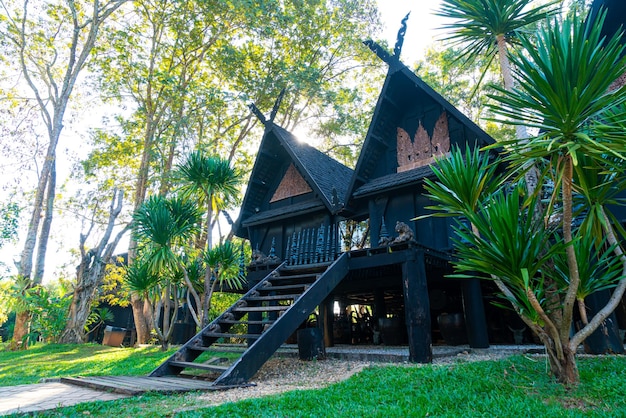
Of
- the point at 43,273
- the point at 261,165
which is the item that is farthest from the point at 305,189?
the point at 43,273

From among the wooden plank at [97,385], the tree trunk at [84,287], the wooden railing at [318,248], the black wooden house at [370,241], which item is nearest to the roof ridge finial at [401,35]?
the black wooden house at [370,241]

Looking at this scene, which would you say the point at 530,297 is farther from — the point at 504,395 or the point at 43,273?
the point at 43,273

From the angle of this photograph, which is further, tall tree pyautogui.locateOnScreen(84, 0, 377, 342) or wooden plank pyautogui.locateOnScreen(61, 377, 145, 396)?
tall tree pyautogui.locateOnScreen(84, 0, 377, 342)

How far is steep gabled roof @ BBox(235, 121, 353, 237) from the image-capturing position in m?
11.8

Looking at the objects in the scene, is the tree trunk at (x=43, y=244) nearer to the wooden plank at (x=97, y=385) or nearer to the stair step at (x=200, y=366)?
the wooden plank at (x=97, y=385)

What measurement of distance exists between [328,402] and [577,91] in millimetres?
3861

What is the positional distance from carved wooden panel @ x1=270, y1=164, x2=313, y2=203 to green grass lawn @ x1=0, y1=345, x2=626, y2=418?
25.2ft

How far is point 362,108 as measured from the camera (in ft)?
67.7

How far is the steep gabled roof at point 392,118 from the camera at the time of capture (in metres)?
9.51

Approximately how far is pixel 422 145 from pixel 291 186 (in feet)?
15.4

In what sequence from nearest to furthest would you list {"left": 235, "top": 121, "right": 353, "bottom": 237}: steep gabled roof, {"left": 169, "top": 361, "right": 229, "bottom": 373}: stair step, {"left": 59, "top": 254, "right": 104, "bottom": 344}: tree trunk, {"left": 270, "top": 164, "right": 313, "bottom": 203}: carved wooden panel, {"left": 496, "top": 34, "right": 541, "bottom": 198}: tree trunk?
{"left": 496, "top": 34, "right": 541, "bottom": 198}: tree trunk < {"left": 169, "top": 361, "right": 229, "bottom": 373}: stair step < {"left": 235, "top": 121, "right": 353, "bottom": 237}: steep gabled roof < {"left": 270, "top": 164, "right": 313, "bottom": 203}: carved wooden panel < {"left": 59, "top": 254, "right": 104, "bottom": 344}: tree trunk

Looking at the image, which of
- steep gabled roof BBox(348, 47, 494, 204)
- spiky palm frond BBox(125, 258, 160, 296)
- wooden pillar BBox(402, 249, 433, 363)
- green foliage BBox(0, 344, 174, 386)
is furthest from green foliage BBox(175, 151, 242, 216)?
wooden pillar BBox(402, 249, 433, 363)

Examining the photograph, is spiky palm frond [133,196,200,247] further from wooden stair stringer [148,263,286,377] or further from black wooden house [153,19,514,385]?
wooden stair stringer [148,263,286,377]

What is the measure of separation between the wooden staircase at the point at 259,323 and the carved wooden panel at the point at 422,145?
11.3 ft
